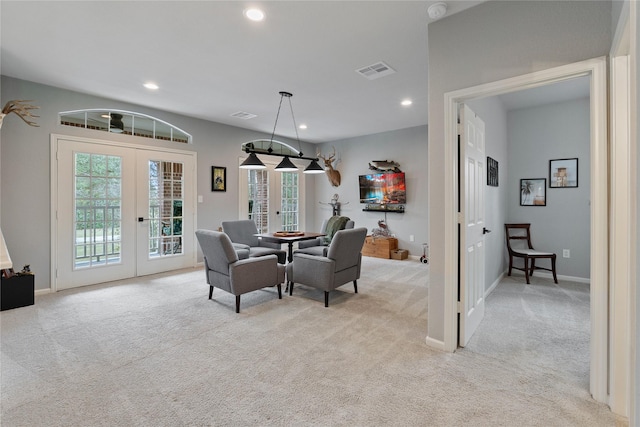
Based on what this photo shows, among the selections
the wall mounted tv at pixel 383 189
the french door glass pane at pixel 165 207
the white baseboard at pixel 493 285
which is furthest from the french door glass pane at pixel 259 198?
the white baseboard at pixel 493 285

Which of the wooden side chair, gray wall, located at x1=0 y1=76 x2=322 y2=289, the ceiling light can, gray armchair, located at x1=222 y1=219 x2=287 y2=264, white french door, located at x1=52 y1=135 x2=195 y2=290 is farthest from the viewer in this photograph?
gray armchair, located at x1=222 y1=219 x2=287 y2=264

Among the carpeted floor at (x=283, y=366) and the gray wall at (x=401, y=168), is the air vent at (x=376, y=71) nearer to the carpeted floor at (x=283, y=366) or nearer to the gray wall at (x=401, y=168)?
the carpeted floor at (x=283, y=366)

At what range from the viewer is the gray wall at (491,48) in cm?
192

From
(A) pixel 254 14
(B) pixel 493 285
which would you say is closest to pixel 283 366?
(A) pixel 254 14

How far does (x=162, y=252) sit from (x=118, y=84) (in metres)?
2.68

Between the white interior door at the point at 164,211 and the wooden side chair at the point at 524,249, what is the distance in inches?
214

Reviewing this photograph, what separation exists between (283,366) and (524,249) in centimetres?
453

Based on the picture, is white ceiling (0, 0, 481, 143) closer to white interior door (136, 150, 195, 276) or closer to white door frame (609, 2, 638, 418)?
white interior door (136, 150, 195, 276)

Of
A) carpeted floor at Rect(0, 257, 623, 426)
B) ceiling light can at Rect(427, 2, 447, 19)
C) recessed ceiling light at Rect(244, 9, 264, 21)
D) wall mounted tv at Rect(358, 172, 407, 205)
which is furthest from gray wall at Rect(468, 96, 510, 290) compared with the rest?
recessed ceiling light at Rect(244, 9, 264, 21)

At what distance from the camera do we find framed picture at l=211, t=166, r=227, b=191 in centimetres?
589

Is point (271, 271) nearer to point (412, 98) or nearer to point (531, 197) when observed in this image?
point (412, 98)

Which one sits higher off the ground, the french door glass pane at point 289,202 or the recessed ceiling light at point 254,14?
the recessed ceiling light at point 254,14

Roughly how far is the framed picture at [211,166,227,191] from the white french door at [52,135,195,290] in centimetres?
40

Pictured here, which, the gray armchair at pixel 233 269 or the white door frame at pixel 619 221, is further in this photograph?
the gray armchair at pixel 233 269
